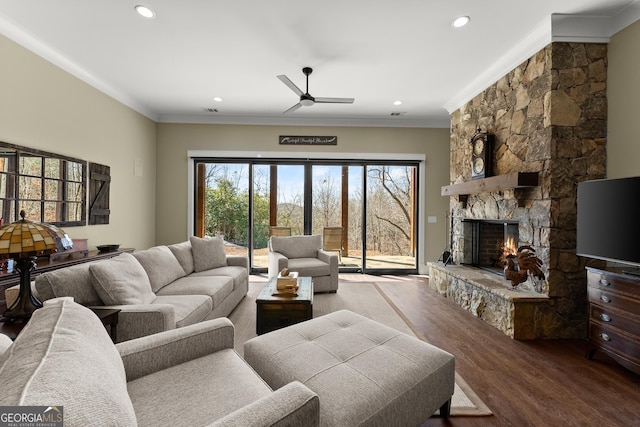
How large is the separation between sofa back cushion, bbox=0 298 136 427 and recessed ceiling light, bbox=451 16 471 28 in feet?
11.2

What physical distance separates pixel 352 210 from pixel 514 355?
356cm

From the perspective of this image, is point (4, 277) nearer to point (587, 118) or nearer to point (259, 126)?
point (259, 126)

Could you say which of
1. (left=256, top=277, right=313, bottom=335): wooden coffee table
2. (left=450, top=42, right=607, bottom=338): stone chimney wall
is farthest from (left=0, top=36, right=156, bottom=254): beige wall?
(left=450, top=42, right=607, bottom=338): stone chimney wall

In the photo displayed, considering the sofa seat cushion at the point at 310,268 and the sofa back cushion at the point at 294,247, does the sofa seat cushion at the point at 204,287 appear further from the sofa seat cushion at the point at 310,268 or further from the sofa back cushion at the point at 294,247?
the sofa back cushion at the point at 294,247

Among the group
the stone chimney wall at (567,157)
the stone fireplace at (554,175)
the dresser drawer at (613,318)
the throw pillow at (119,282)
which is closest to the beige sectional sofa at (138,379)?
the throw pillow at (119,282)

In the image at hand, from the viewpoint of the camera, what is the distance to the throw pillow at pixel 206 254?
3.76 m

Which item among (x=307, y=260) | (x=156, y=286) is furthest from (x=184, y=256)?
(x=307, y=260)

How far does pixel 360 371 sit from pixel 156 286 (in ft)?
7.42

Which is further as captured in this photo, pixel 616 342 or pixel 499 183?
pixel 499 183

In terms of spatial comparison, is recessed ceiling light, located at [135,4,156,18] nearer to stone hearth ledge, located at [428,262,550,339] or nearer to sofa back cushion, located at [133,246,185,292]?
sofa back cushion, located at [133,246,185,292]

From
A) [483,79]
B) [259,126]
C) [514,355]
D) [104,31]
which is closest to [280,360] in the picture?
[514,355]

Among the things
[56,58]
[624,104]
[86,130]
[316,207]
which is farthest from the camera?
[316,207]

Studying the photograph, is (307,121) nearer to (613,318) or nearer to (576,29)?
(576,29)

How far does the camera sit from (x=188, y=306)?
240 centimetres
